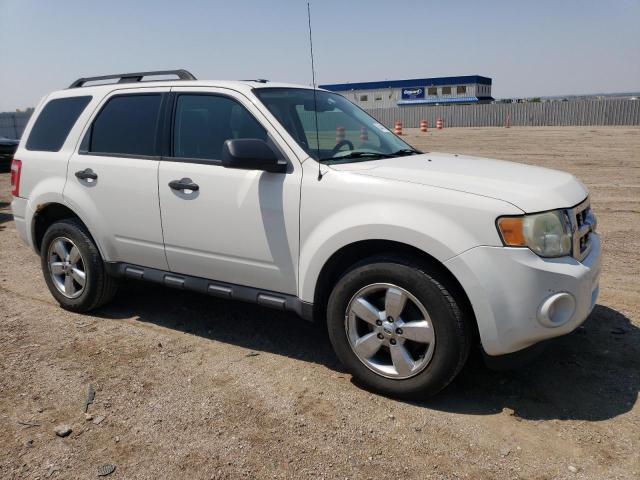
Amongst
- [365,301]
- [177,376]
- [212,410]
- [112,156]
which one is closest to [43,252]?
[112,156]

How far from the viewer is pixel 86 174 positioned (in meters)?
4.64

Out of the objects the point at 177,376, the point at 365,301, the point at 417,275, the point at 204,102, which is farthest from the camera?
the point at 204,102

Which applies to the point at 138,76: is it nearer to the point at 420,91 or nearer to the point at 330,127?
the point at 330,127

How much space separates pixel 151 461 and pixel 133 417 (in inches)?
19.0

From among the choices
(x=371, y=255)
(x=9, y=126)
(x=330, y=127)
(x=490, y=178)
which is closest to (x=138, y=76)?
(x=330, y=127)

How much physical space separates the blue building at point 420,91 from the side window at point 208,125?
60762mm

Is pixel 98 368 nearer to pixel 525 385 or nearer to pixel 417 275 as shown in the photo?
pixel 417 275

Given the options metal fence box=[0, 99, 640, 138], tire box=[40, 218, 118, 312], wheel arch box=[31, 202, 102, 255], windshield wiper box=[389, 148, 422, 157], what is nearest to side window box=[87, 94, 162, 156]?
wheel arch box=[31, 202, 102, 255]

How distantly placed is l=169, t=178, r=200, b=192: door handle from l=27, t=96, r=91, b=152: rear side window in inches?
56.0

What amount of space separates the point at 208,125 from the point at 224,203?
0.66 meters

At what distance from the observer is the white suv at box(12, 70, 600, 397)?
311 cm

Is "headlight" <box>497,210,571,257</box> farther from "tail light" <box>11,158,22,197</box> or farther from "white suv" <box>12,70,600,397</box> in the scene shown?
"tail light" <box>11,158,22,197</box>

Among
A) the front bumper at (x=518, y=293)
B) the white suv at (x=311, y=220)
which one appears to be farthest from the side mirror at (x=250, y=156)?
the front bumper at (x=518, y=293)

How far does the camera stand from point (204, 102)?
422 centimetres
